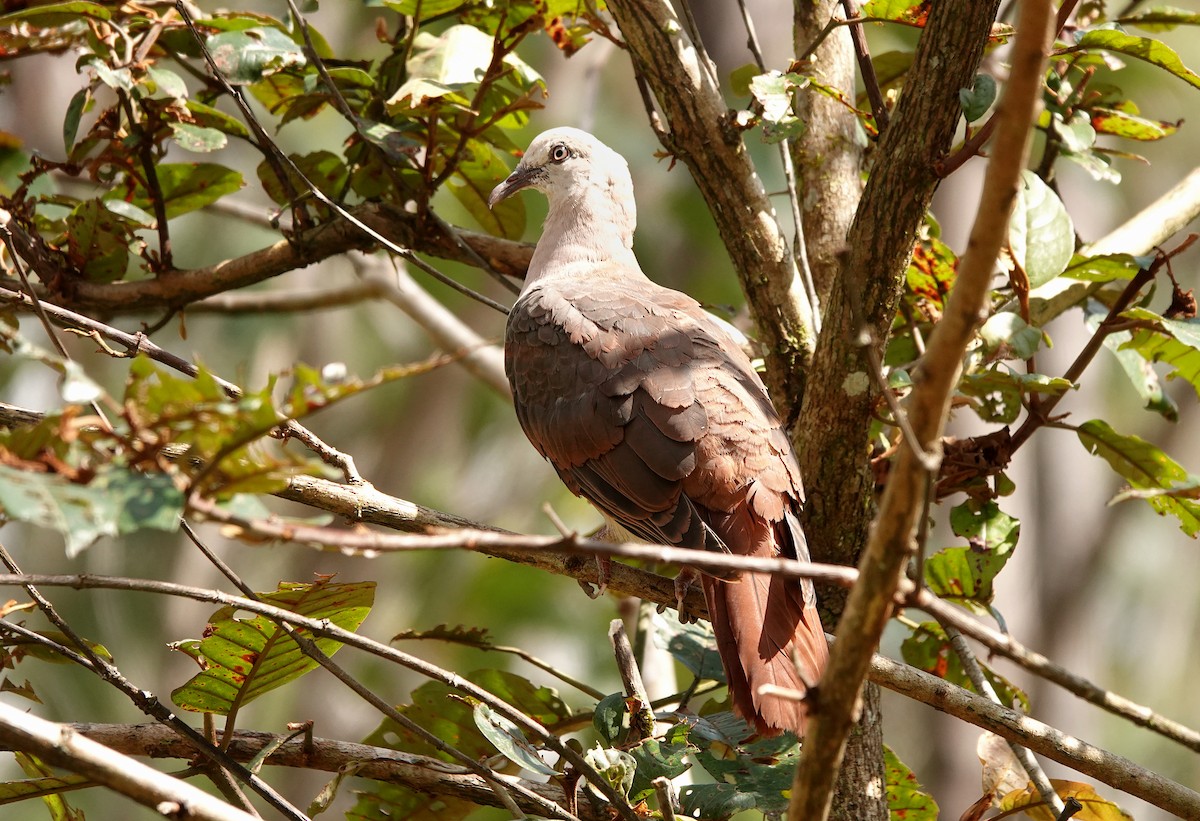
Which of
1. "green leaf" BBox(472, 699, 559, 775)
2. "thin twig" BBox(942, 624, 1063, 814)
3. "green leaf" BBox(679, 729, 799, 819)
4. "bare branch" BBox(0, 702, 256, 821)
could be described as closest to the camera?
"bare branch" BBox(0, 702, 256, 821)

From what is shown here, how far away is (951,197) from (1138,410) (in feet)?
26.6

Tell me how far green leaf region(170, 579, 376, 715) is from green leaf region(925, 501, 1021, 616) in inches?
60.7

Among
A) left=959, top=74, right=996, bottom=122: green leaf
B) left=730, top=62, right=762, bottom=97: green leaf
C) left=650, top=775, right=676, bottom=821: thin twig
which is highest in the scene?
left=730, top=62, right=762, bottom=97: green leaf

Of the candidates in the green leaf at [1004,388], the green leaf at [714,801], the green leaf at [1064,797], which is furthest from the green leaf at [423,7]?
the green leaf at [1064,797]

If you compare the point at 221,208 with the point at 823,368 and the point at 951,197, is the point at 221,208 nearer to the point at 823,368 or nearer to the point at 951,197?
the point at 823,368

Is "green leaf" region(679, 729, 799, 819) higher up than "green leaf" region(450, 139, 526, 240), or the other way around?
"green leaf" region(450, 139, 526, 240)

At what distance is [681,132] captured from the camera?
2959mm

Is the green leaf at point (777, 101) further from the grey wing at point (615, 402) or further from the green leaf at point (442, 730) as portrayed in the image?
the green leaf at point (442, 730)

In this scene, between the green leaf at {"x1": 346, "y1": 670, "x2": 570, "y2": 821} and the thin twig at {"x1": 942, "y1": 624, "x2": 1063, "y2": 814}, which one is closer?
the thin twig at {"x1": 942, "y1": 624, "x2": 1063, "y2": 814}

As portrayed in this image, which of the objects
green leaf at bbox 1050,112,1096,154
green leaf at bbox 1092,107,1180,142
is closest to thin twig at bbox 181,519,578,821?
green leaf at bbox 1050,112,1096,154

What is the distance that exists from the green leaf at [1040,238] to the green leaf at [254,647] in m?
1.82

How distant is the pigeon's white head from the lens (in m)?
4.16

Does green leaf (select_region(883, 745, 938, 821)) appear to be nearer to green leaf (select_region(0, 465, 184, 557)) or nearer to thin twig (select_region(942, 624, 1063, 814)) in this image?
thin twig (select_region(942, 624, 1063, 814))

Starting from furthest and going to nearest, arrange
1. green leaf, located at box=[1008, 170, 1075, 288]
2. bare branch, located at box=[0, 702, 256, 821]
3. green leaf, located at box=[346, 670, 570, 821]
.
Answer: green leaf, located at box=[1008, 170, 1075, 288]
green leaf, located at box=[346, 670, 570, 821]
bare branch, located at box=[0, 702, 256, 821]
